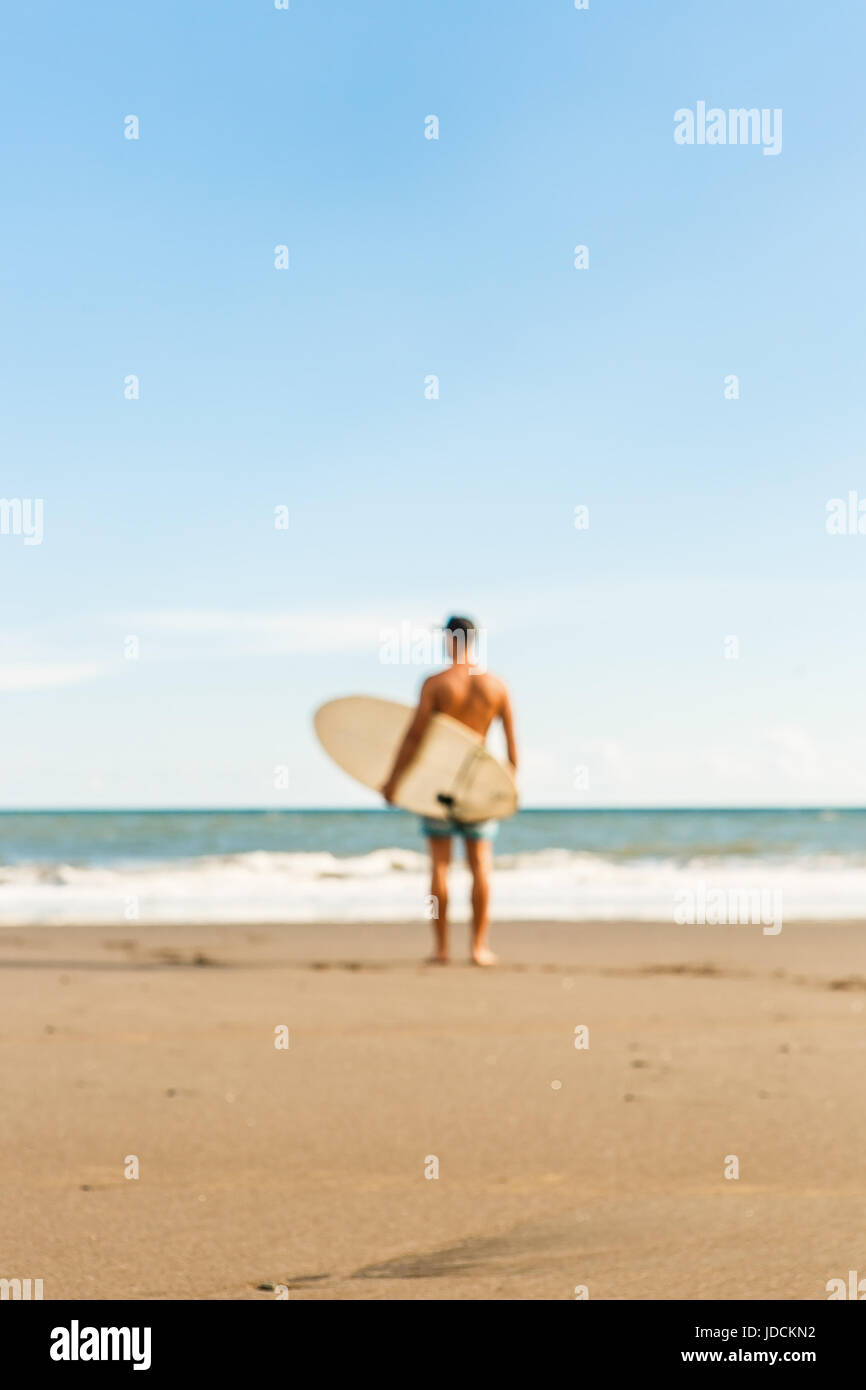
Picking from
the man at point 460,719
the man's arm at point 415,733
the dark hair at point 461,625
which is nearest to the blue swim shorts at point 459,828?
the man at point 460,719

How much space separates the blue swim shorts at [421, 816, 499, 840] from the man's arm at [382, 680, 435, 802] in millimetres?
307

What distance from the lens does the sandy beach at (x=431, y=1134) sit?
2.35 meters

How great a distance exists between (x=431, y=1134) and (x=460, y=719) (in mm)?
4023

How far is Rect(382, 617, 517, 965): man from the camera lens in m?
7.08

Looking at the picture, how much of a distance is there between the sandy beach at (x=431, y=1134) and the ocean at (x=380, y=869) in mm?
4179

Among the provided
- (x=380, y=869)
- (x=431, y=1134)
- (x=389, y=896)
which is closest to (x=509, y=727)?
(x=431, y=1134)

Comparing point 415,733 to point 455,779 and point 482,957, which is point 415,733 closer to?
point 455,779

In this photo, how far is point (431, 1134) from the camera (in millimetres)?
3391

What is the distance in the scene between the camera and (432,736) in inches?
287

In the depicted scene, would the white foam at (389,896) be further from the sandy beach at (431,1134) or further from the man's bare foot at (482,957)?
the sandy beach at (431,1134)

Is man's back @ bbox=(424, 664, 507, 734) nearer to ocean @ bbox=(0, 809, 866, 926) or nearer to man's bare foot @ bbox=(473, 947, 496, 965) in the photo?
man's bare foot @ bbox=(473, 947, 496, 965)
